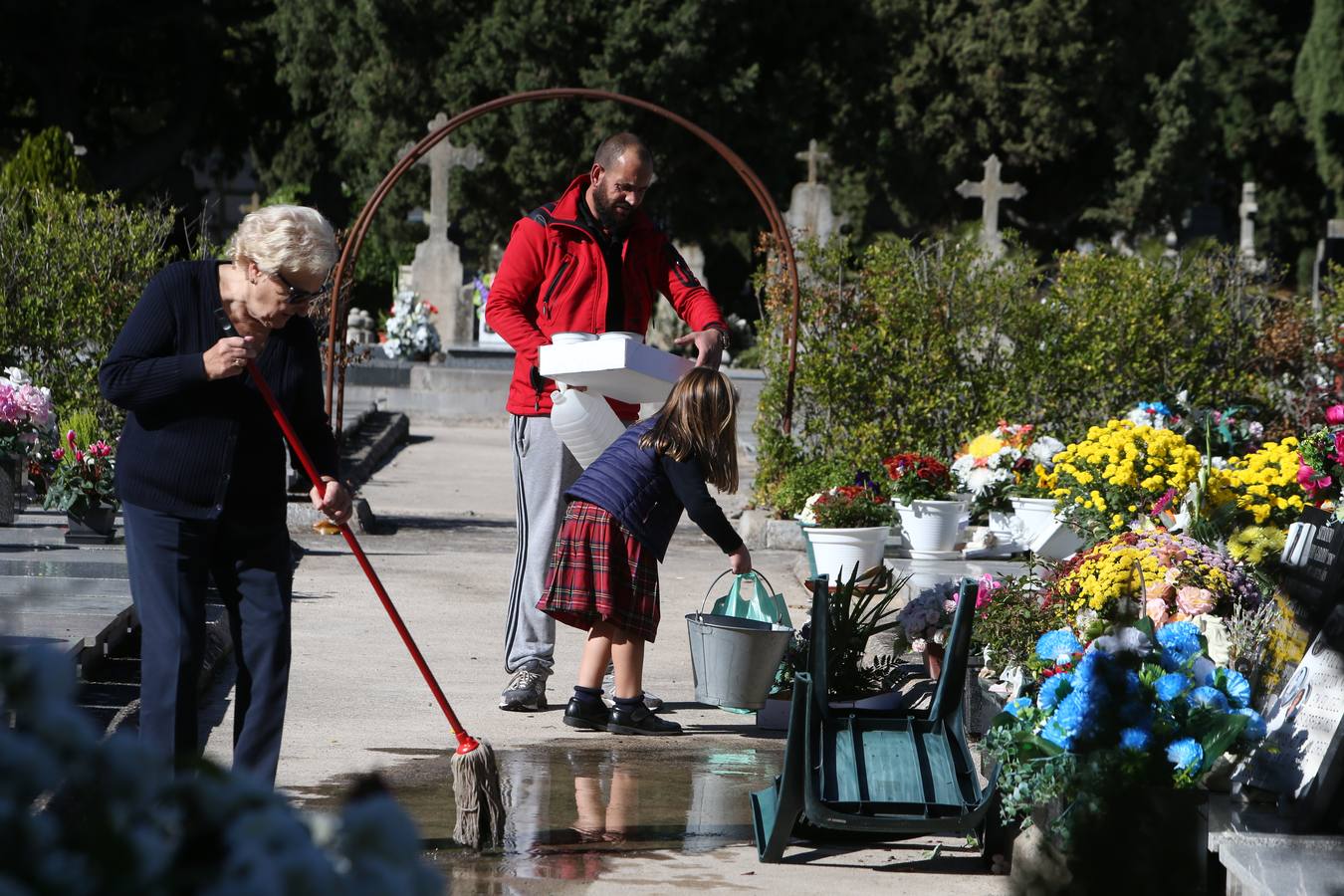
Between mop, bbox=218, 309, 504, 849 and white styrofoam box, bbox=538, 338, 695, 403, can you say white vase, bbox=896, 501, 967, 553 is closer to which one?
white styrofoam box, bbox=538, 338, 695, 403

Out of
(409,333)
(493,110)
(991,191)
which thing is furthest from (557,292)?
(991,191)

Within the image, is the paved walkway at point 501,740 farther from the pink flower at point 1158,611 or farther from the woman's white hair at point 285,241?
the pink flower at point 1158,611

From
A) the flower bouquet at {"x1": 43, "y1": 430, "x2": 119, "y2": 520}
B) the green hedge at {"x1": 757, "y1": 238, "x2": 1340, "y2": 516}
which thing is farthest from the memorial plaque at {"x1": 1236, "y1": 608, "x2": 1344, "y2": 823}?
the green hedge at {"x1": 757, "y1": 238, "x2": 1340, "y2": 516}

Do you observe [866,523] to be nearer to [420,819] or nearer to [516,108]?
[420,819]

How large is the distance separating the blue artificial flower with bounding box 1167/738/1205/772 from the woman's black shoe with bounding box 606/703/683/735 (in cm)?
213

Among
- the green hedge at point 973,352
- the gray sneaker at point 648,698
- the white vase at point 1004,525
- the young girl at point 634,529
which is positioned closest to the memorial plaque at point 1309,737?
the young girl at point 634,529

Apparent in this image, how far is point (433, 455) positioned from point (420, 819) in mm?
11426

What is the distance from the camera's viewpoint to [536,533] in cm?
576

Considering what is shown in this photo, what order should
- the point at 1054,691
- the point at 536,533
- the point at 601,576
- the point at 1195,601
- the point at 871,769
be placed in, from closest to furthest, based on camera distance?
1. the point at 1054,691
2. the point at 871,769
3. the point at 1195,601
4. the point at 601,576
5. the point at 536,533

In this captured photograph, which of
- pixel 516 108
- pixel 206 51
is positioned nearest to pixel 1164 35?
pixel 516 108

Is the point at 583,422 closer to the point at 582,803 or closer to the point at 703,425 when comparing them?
the point at 703,425

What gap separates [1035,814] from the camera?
3.97m

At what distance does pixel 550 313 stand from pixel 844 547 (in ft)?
8.54

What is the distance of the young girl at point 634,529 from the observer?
205 inches
